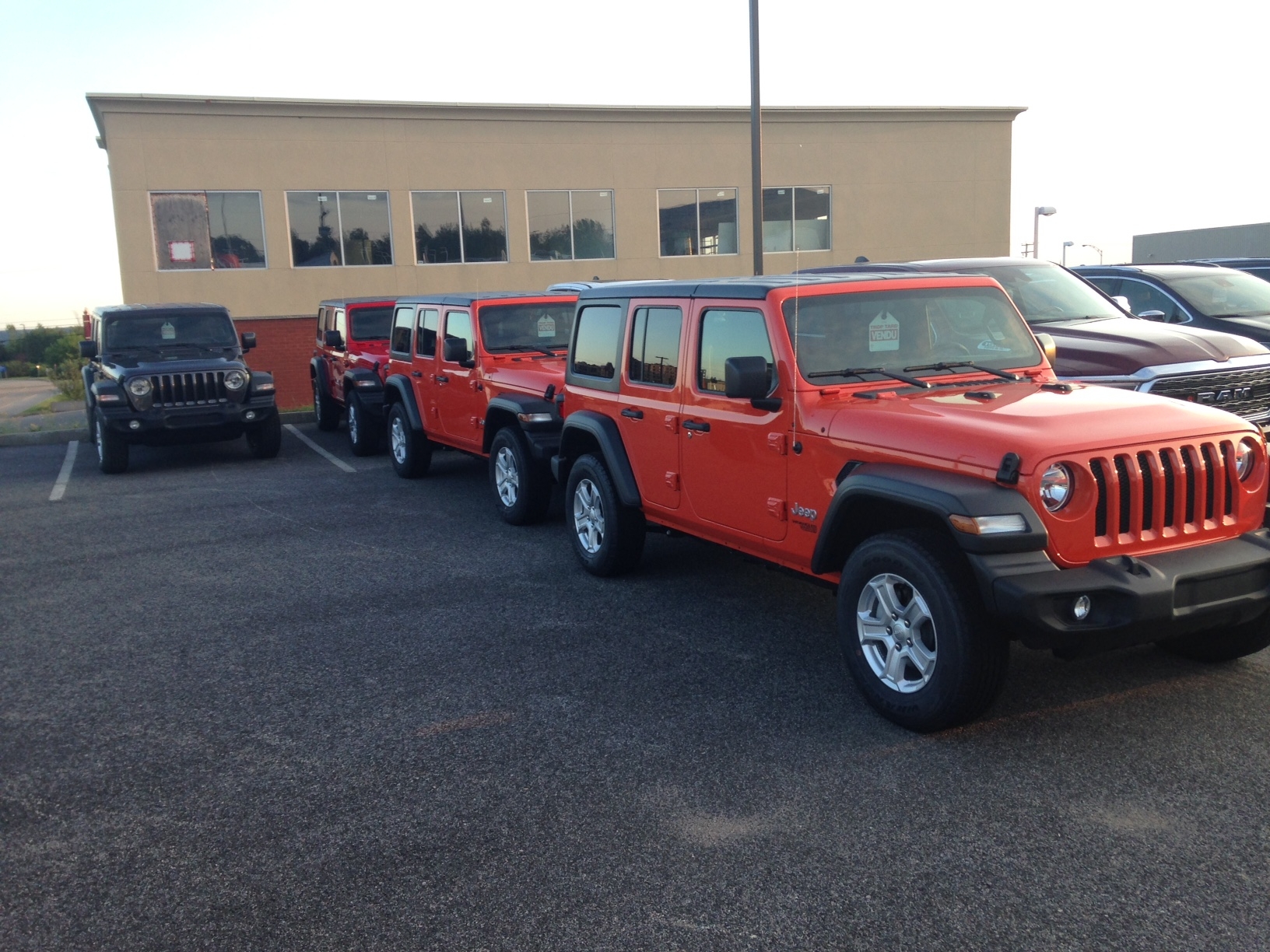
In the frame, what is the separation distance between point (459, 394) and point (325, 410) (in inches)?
280

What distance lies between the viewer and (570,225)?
24344 mm

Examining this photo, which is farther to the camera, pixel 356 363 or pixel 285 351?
pixel 285 351

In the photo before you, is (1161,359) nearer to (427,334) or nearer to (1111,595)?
(1111,595)

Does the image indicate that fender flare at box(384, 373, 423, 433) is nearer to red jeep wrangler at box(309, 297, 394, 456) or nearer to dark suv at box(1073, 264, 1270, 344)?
red jeep wrangler at box(309, 297, 394, 456)

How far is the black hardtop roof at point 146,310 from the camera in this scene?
14.0 metres

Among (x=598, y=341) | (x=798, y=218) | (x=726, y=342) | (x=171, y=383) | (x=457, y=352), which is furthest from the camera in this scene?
(x=798, y=218)

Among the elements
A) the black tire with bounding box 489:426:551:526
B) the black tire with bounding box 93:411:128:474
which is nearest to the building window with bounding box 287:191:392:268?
the black tire with bounding box 93:411:128:474

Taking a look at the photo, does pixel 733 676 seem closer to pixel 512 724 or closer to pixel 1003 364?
pixel 512 724


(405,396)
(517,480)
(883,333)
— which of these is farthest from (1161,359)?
(405,396)

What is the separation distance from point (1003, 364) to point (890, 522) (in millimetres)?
1300

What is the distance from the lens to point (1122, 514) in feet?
14.6

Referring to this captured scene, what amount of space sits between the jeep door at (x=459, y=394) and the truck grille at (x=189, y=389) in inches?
153

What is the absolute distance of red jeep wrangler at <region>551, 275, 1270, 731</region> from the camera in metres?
4.29

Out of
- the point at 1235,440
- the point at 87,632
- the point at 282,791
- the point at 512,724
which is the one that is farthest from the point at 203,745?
the point at 1235,440
